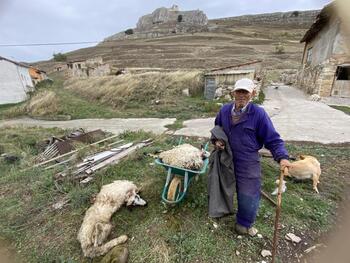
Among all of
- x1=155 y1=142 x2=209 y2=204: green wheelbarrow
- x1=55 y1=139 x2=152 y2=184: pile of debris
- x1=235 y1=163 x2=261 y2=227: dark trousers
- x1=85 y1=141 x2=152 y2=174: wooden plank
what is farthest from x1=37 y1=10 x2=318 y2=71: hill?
x1=235 y1=163 x2=261 y2=227: dark trousers

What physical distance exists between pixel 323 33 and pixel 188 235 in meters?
15.6

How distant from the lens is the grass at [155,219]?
2.52 m

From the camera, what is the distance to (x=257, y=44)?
39.3m

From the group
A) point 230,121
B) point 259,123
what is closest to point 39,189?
point 230,121

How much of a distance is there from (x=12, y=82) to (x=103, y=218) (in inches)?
779

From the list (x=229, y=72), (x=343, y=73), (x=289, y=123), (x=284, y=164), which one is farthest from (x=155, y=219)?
(x=343, y=73)

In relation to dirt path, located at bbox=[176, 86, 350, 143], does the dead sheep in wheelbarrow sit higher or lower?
higher

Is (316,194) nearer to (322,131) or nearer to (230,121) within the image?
(230,121)

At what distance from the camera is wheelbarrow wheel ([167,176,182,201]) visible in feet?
9.55

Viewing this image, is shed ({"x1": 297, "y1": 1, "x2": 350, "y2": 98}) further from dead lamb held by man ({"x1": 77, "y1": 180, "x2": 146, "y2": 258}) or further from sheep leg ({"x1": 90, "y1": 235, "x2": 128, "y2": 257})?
sheep leg ({"x1": 90, "y1": 235, "x2": 128, "y2": 257})

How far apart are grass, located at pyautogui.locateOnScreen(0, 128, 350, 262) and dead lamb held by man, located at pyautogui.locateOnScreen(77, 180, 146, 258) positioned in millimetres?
149

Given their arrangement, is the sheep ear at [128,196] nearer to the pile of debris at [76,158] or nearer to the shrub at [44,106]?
the pile of debris at [76,158]

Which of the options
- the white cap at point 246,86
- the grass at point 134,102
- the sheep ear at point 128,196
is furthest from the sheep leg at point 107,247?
the grass at point 134,102

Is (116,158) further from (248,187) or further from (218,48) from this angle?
(218,48)
